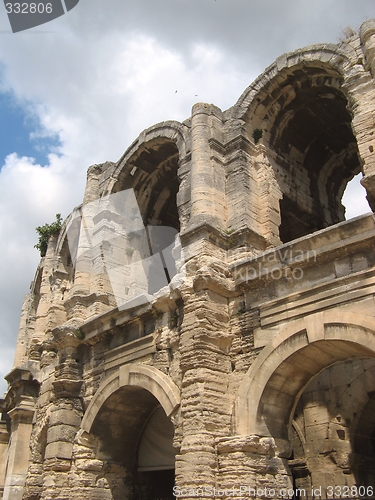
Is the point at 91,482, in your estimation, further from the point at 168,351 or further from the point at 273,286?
the point at 273,286

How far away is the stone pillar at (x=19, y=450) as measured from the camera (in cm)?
1116

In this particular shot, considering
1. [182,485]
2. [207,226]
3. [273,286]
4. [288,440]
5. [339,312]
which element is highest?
[207,226]

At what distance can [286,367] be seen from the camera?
6.54 meters

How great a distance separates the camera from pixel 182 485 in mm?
6406

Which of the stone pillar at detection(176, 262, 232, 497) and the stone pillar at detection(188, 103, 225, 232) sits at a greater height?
the stone pillar at detection(188, 103, 225, 232)

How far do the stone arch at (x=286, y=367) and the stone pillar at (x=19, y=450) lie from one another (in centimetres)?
689

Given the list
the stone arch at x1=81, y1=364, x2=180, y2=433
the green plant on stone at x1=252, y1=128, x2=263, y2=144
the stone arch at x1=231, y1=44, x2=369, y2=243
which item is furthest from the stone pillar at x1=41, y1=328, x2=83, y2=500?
the green plant on stone at x1=252, y1=128, x2=263, y2=144

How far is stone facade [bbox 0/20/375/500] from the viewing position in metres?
6.43

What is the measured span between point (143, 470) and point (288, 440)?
141 inches

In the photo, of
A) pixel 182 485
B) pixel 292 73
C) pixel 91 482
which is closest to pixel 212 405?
pixel 182 485

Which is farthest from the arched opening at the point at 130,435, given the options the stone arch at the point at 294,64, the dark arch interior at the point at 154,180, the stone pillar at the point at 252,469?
the stone arch at the point at 294,64

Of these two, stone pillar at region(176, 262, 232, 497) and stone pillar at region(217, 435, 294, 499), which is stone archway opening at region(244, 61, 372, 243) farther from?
stone pillar at region(217, 435, 294, 499)
